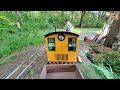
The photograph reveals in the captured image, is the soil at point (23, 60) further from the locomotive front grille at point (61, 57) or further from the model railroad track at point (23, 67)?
the locomotive front grille at point (61, 57)

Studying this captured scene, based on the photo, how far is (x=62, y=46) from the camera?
3.31m

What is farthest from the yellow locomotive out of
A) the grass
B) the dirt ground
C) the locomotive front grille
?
the grass

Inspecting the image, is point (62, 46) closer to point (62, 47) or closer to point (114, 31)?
point (62, 47)

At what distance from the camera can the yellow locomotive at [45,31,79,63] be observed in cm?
327

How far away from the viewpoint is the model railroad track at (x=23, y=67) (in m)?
3.07

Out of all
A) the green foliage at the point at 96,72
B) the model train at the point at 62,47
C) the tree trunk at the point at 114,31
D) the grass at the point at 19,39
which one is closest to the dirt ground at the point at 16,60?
the grass at the point at 19,39

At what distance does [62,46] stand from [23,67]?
871 millimetres

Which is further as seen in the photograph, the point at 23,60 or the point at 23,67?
the point at 23,60

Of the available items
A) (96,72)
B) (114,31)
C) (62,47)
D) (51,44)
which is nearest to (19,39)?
(51,44)

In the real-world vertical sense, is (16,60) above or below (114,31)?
below

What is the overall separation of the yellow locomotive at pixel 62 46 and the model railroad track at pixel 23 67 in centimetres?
52
